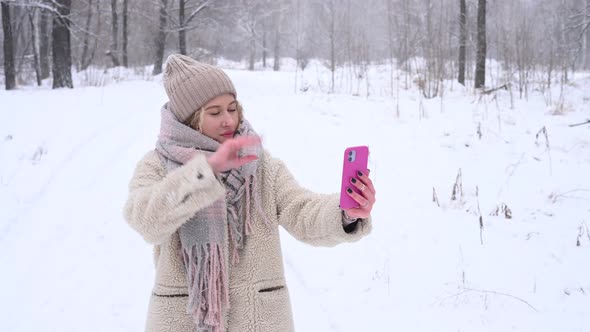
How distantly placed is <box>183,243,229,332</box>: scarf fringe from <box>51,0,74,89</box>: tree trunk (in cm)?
1134

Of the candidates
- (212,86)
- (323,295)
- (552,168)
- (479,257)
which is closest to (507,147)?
(552,168)

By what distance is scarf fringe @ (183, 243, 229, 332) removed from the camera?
1524 millimetres

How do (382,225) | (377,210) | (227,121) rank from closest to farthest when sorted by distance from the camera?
(227,121), (382,225), (377,210)

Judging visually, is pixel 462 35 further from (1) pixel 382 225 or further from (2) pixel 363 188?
(2) pixel 363 188

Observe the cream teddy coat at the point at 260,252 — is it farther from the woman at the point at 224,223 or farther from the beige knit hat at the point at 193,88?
the beige knit hat at the point at 193,88

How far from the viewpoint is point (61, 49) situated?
11641 mm

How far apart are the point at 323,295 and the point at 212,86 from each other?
2.17 meters

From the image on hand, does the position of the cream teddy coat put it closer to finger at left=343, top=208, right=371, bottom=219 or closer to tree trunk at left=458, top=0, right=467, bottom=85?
finger at left=343, top=208, right=371, bottom=219

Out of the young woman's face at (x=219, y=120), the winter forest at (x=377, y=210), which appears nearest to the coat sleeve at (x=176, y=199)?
the young woman's face at (x=219, y=120)

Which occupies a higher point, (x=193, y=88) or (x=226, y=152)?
(x=193, y=88)

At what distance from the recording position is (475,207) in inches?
174

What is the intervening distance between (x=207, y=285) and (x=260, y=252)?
222 millimetres

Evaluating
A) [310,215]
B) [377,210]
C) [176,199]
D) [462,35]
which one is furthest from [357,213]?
[462,35]

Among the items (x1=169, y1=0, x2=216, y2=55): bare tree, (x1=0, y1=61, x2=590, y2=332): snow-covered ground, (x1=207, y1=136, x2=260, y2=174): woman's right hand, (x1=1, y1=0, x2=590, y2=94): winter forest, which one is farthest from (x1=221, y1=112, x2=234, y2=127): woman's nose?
(x1=169, y1=0, x2=216, y2=55): bare tree
